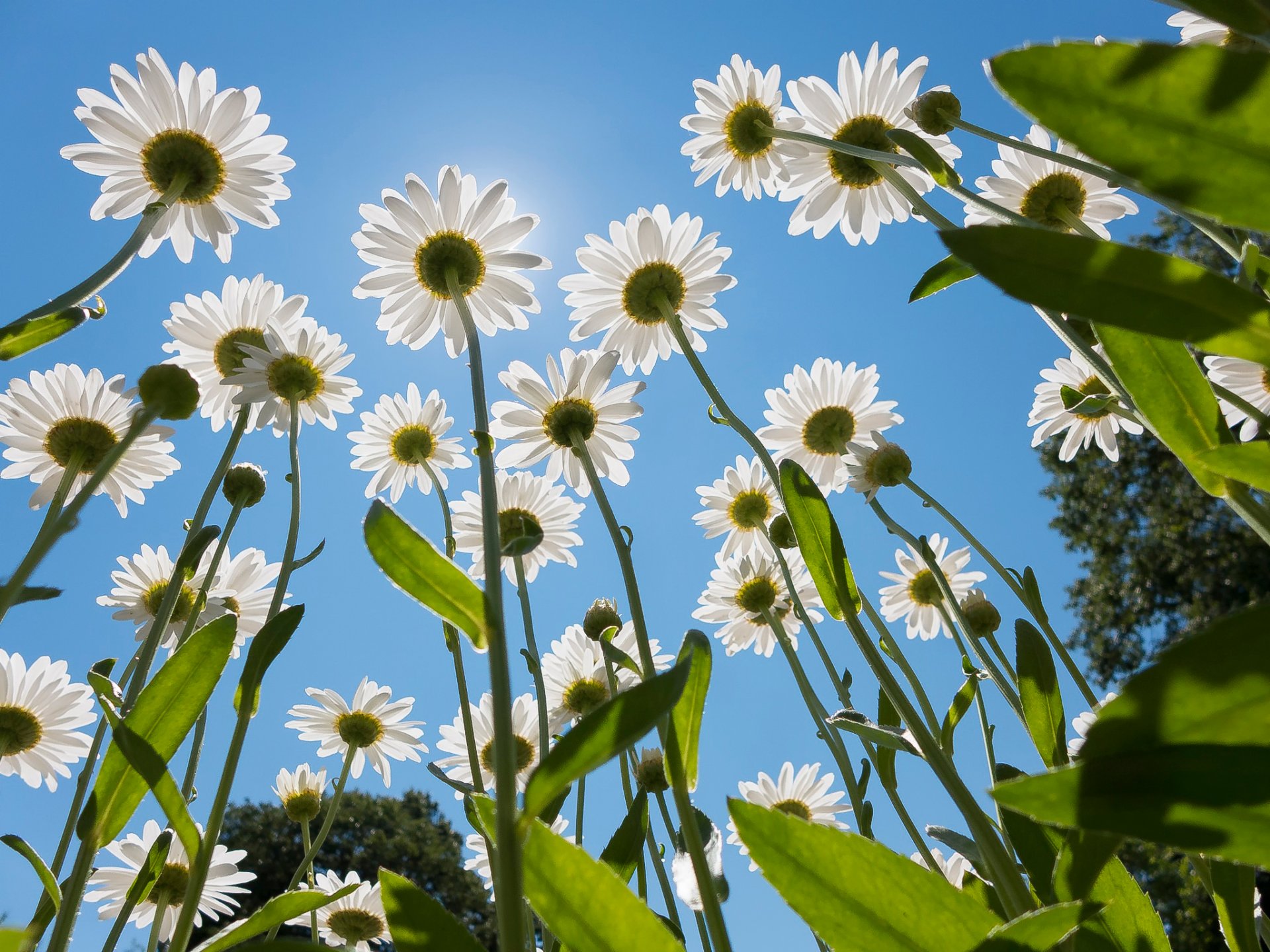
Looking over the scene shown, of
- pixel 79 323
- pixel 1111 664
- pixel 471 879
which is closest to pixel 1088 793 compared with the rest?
pixel 79 323

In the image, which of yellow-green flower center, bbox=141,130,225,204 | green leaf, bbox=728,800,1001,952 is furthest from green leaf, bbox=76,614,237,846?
yellow-green flower center, bbox=141,130,225,204

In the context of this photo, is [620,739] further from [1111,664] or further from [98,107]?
[1111,664]

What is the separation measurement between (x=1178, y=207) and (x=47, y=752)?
6.93ft

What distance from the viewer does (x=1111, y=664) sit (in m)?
10.1

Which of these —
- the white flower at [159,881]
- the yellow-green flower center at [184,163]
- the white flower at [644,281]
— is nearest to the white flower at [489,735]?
the white flower at [159,881]

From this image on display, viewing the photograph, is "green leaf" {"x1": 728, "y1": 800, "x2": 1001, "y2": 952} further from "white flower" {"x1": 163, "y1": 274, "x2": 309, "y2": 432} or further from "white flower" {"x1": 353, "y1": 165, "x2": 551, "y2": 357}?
"white flower" {"x1": 163, "y1": 274, "x2": 309, "y2": 432}

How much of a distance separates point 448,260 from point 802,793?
1.81 m

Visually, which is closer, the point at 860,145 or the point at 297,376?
the point at 297,376

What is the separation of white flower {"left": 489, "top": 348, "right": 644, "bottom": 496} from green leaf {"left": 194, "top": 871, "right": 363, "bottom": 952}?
0.93 m

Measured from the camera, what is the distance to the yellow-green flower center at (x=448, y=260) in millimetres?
1553

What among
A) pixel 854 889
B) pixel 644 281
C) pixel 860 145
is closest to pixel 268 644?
pixel 854 889

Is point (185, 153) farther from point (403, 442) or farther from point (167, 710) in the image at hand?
point (167, 710)

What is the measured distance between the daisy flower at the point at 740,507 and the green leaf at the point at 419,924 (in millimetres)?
1817

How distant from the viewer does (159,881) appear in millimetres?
1649
